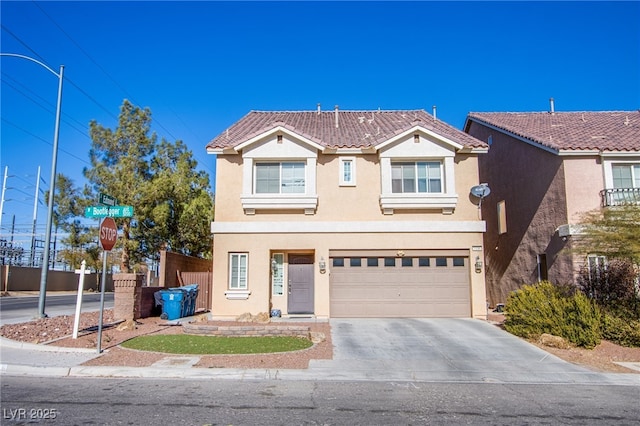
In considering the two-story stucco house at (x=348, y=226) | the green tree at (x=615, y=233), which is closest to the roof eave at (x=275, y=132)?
the two-story stucco house at (x=348, y=226)

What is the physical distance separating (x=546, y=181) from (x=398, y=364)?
10.8 metres

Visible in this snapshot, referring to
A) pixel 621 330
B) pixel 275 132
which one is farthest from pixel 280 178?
pixel 621 330

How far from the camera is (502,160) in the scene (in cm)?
2139

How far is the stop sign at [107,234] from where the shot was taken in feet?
34.3

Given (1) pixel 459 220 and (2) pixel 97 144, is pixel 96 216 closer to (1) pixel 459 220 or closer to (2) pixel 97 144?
(1) pixel 459 220

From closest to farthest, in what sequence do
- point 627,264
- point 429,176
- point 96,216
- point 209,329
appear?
point 96,216
point 209,329
point 627,264
point 429,176

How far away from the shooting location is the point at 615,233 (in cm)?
1314

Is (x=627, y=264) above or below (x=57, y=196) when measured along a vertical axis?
below

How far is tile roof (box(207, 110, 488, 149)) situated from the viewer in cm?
1744

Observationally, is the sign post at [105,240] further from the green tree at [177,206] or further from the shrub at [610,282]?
the shrub at [610,282]

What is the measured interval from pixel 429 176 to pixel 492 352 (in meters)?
7.60

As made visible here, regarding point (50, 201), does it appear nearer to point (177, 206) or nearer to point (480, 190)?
point (177, 206)

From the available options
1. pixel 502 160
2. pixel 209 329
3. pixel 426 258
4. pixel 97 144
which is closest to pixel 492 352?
pixel 426 258

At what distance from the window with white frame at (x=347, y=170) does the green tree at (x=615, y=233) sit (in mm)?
7690
